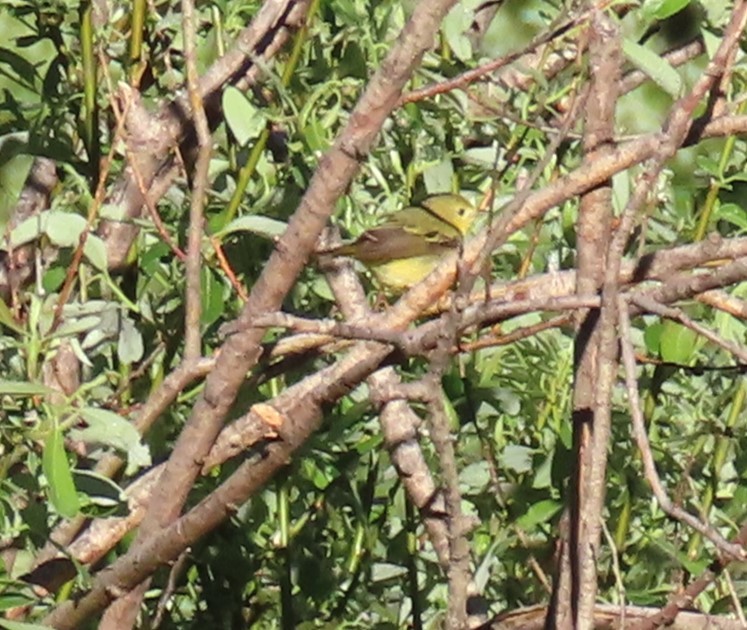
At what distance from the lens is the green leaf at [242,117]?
1.90m

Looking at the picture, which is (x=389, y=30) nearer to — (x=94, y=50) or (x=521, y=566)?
(x=94, y=50)

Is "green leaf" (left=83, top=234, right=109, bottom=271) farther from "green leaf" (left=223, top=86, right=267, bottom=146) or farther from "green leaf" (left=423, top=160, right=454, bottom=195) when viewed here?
"green leaf" (left=423, top=160, right=454, bottom=195)

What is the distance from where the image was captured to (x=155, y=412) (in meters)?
1.84

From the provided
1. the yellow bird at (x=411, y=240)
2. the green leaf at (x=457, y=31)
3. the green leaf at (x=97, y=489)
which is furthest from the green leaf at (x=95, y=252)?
the green leaf at (x=457, y=31)

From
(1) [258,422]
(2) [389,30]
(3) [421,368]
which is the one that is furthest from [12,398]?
(2) [389,30]

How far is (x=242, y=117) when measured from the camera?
1924 mm

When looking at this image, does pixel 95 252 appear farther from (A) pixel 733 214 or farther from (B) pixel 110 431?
(A) pixel 733 214

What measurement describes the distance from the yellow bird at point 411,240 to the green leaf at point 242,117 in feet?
0.70

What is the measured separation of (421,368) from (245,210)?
0.30m

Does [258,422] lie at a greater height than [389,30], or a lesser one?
lesser

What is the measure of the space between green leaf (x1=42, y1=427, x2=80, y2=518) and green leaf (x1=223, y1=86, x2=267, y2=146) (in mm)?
458

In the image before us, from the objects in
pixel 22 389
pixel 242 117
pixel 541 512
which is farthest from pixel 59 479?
pixel 541 512

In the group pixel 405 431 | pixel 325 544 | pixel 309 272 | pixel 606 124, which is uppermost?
pixel 606 124

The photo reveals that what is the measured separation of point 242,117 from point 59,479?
53cm
